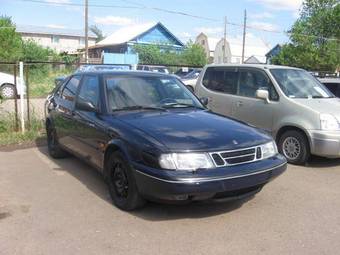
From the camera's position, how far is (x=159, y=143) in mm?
4695

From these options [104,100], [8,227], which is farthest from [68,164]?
[8,227]

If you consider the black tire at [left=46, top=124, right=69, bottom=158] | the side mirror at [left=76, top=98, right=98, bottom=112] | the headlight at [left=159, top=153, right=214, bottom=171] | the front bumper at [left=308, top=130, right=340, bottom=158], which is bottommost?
the black tire at [left=46, top=124, right=69, bottom=158]

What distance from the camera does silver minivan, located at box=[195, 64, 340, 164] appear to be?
7.29 metres

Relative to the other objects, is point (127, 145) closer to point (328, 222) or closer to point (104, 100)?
point (104, 100)

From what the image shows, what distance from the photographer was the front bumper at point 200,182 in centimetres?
448

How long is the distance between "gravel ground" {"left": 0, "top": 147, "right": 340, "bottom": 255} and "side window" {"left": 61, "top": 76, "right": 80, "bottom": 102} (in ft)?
4.22

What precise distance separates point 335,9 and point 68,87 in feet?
117

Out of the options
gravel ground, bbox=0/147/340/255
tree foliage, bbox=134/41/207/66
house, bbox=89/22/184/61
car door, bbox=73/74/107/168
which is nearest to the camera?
gravel ground, bbox=0/147/340/255

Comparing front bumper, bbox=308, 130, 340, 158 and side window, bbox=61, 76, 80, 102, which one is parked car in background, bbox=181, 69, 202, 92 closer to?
side window, bbox=61, 76, 80, 102

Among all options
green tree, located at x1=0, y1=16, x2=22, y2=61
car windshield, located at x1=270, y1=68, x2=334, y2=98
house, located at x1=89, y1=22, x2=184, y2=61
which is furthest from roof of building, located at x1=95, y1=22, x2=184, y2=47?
car windshield, located at x1=270, y1=68, x2=334, y2=98

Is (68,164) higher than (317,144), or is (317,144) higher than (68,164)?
(317,144)

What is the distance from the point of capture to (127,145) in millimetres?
4996

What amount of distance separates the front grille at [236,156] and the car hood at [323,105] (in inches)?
112

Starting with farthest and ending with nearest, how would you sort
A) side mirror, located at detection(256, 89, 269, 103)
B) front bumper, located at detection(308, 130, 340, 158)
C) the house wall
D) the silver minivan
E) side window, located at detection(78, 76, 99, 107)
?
the house wall → side mirror, located at detection(256, 89, 269, 103) → the silver minivan → front bumper, located at detection(308, 130, 340, 158) → side window, located at detection(78, 76, 99, 107)
